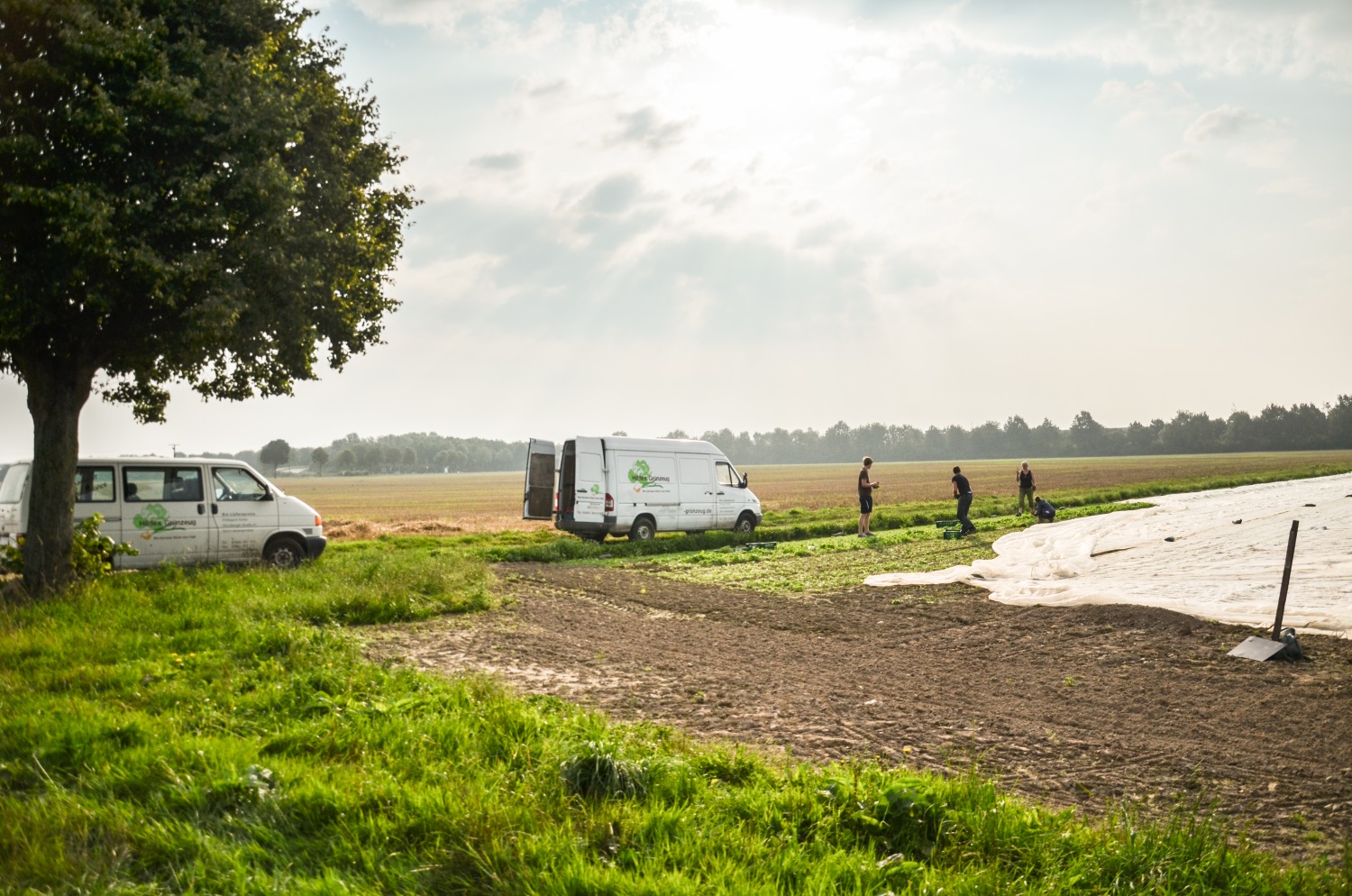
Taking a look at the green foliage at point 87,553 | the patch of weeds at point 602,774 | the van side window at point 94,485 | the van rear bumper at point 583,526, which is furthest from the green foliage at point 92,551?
the patch of weeds at point 602,774

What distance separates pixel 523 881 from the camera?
356 centimetres

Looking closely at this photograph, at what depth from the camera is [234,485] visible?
15.0m

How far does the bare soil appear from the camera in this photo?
5199 millimetres

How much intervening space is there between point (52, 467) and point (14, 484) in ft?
6.59

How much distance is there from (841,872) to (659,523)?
19189 millimetres

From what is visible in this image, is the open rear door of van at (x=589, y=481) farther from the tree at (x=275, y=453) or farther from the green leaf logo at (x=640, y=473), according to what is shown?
the tree at (x=275, y=453)

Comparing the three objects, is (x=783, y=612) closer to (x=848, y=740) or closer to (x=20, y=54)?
(x=848, y=740)

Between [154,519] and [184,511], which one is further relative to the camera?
[184,511]

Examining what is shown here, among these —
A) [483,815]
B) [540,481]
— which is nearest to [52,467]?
[483,815]

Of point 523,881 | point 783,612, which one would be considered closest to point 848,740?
point 523,881

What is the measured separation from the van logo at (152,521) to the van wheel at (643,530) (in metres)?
10.7

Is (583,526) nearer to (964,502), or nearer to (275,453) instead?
(964,502)

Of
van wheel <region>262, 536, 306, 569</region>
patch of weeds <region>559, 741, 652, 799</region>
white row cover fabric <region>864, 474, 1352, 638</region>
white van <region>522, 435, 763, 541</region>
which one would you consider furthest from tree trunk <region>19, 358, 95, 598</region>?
white row cover fabric <region>864, 474, 1352, 638</region>

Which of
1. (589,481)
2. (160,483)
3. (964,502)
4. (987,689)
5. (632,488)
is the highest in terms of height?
(160,483)
